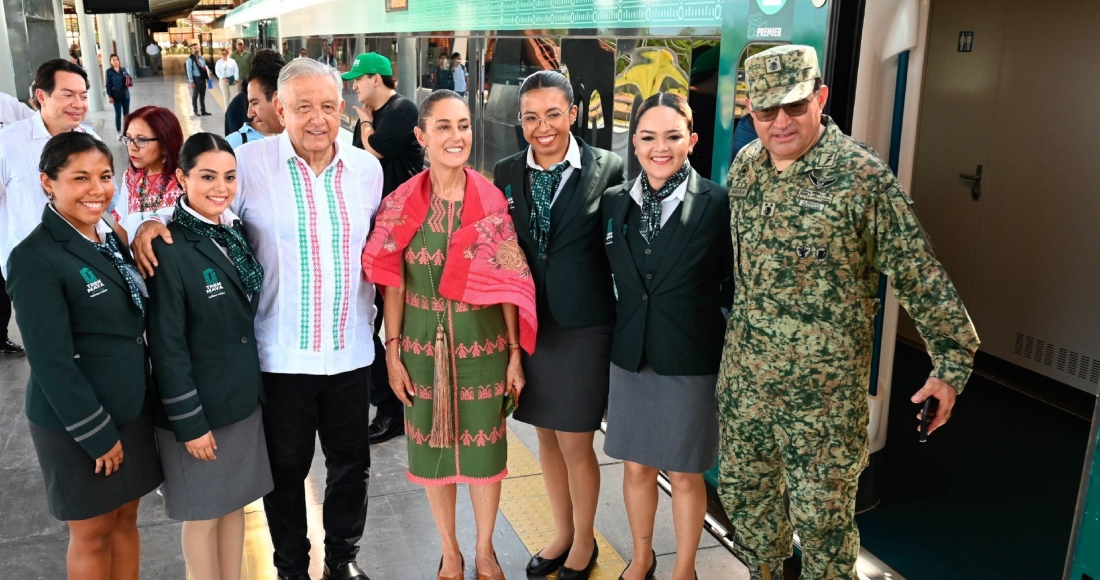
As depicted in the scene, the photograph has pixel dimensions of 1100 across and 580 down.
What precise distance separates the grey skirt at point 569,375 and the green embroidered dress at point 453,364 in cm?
13

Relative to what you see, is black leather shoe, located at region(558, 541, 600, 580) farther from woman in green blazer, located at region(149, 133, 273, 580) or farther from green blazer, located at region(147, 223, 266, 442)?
green blazer, located at region(147, 223, 266, 442)

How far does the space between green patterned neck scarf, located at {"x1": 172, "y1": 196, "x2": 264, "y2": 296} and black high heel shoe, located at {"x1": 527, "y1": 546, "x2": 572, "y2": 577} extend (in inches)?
57.0

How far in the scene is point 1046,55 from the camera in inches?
189

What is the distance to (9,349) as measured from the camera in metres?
5.89

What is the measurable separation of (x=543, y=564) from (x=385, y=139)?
86.7 inches

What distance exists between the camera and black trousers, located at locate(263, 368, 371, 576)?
2902mm

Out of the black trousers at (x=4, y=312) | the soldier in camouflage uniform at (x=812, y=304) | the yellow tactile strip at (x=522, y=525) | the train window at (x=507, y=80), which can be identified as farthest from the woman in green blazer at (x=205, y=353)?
the black trousers at (x=4, y=312)

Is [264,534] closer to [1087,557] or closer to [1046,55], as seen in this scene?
[1087,557]

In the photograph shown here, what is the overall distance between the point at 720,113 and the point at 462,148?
1245 mm

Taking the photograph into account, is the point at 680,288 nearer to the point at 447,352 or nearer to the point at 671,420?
the point at 671,420

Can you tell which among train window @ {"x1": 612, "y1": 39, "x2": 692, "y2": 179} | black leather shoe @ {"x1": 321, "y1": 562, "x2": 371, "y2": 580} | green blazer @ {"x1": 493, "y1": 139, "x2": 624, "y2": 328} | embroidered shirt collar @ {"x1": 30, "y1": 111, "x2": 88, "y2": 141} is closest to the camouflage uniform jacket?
green blazer @ {"x1": 493, "y1": 139, "x2": 624, "y2": 328}

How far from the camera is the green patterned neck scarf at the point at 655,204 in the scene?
273cm

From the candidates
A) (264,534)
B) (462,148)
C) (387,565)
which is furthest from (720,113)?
(264,534)

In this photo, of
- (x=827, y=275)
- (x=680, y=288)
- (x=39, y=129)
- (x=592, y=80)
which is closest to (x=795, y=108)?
(x=827, y=275)
